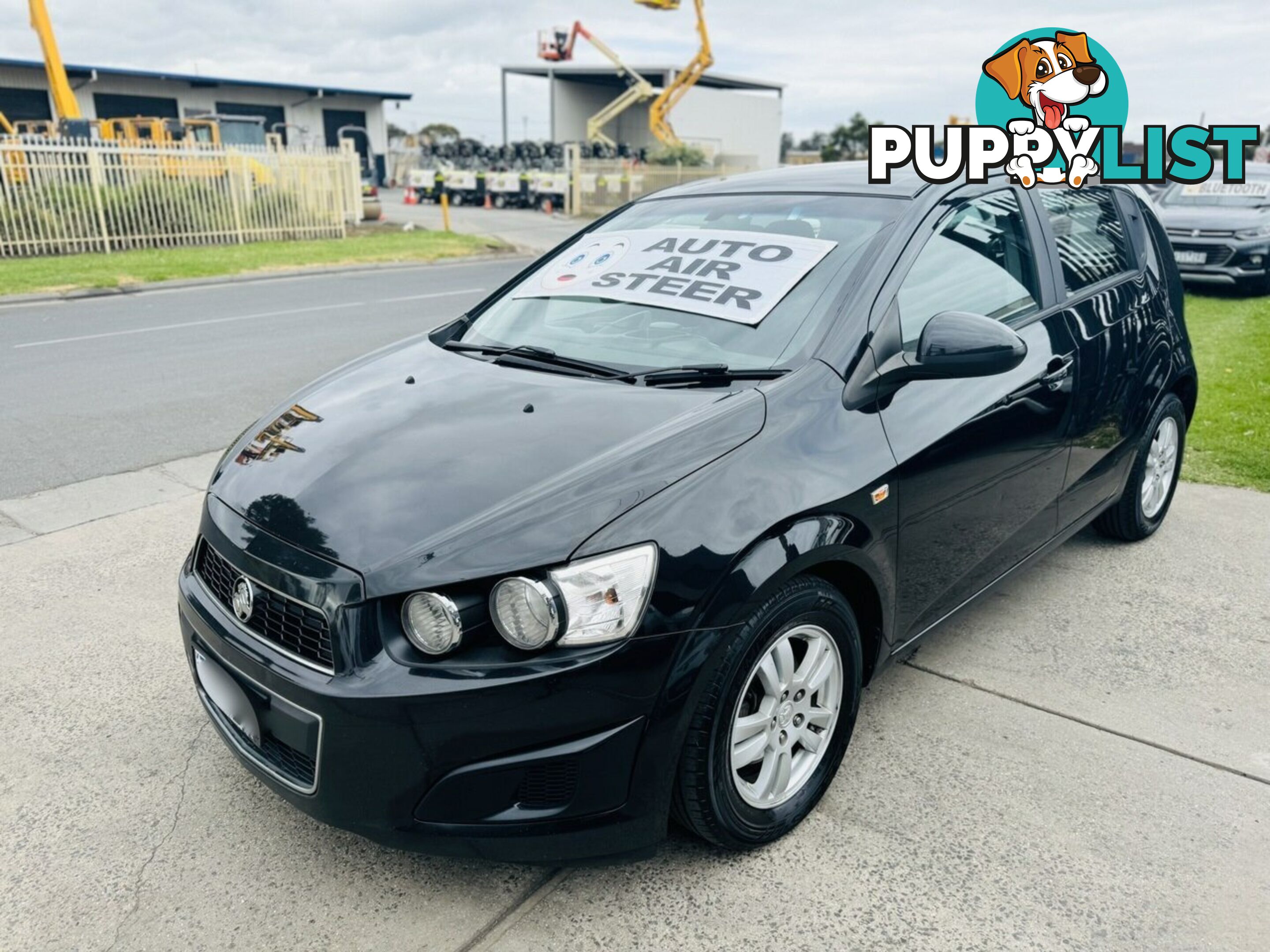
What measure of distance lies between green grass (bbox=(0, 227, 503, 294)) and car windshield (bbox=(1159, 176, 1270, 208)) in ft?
39.5

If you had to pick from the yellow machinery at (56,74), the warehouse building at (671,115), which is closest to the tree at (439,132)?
the warehouse building at (671,115)

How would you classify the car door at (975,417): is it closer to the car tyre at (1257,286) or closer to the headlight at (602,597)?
the headlight at (602,597)

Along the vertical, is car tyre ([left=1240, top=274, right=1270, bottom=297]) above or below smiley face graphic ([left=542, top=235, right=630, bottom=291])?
below

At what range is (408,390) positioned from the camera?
290 cm

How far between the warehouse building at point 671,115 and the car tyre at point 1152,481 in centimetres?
4949

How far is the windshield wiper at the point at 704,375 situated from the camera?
8.74 ft

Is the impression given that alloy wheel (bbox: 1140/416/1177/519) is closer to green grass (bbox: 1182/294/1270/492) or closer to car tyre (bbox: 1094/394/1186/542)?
car tyre (bbox: 1094/394/1186/542)

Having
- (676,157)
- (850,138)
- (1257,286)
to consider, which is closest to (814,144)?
(850,138)

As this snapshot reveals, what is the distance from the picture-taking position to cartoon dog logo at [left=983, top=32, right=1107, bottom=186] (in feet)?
38.5

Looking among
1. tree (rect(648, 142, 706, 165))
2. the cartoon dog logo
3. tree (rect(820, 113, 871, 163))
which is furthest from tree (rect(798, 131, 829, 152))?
the cartoon dog logo

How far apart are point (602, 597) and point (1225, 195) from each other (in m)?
14.6

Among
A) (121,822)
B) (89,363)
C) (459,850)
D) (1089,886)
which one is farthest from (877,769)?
(89,363)

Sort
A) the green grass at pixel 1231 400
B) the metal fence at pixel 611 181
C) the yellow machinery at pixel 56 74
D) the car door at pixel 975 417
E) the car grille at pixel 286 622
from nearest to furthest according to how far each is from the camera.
A: the car grille at pixel 286 622
the car door at pixel 975 417
the green grass at pixel 1231 400
the yellow machinery at pixel 56 74
the metal fence at pixel 611 181

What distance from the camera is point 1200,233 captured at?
1229cm
